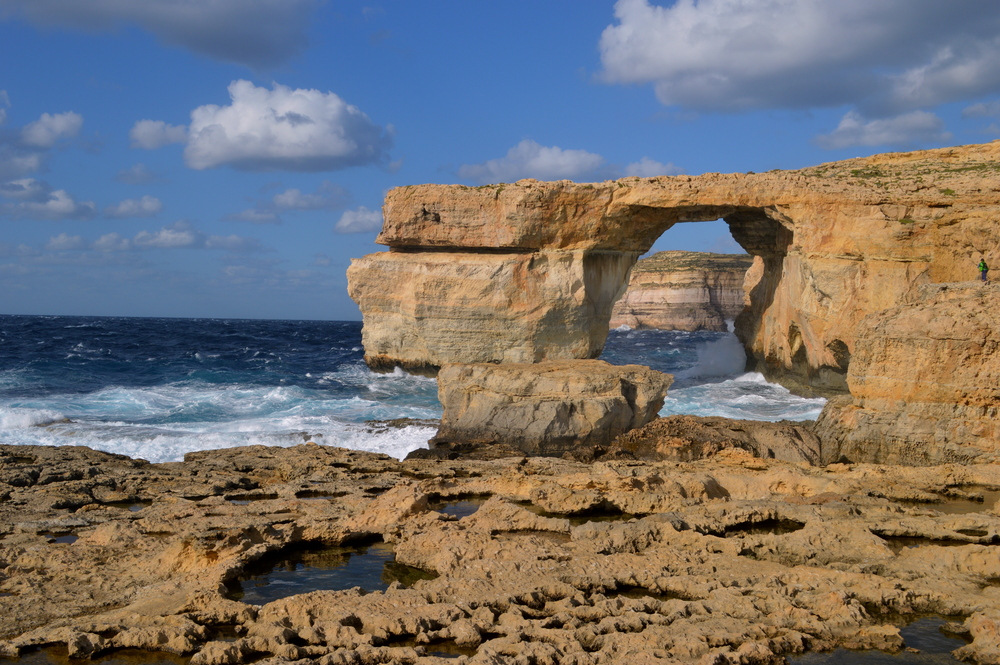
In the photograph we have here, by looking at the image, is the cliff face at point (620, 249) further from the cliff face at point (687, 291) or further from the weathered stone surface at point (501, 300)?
the cliff face at point (687, 291)

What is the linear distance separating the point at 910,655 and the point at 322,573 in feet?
17.2

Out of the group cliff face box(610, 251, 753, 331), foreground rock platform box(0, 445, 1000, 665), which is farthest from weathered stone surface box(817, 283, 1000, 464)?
cliff face box(610, 251, 753, 331)

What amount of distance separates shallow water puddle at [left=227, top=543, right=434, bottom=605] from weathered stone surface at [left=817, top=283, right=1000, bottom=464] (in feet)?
30.5

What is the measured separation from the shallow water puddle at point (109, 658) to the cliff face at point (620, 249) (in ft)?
49.6

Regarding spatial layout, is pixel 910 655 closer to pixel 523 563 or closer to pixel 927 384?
pixel 523 563

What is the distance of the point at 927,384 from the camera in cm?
1295

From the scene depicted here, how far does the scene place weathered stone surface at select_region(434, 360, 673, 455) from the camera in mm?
15445

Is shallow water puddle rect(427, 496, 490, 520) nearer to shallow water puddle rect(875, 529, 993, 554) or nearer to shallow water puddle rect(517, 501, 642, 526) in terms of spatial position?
shallow water puddle rect(517, 501, 642, 526)

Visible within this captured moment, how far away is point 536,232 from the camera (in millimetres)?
→ 19922

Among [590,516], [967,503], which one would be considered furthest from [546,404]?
[967,503]

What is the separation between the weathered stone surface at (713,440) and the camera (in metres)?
14.2

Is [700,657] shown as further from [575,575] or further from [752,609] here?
[575,575]

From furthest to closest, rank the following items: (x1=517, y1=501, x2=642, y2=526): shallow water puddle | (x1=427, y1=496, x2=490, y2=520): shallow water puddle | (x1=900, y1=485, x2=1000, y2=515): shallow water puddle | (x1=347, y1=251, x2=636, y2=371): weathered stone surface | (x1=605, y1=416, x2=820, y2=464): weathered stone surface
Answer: (x1=347, y1=251, x2=636, y2=371): weathered stone surface < (x1=605, y1=416, x2=820, y2=464): weathered stone surface < (x1=900, y1=485, x2=1000, y2=515): shallow water puddle < (x1=427, y1=496, x2=490, y2=520): shallow water puddle < (x1=517, y1=501, x2=642, y2=526): shallow water puddle

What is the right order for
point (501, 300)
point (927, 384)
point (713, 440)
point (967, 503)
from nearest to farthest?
point (967, 503)
point (927, 384)
point (713, 440)
point (501, 300)
